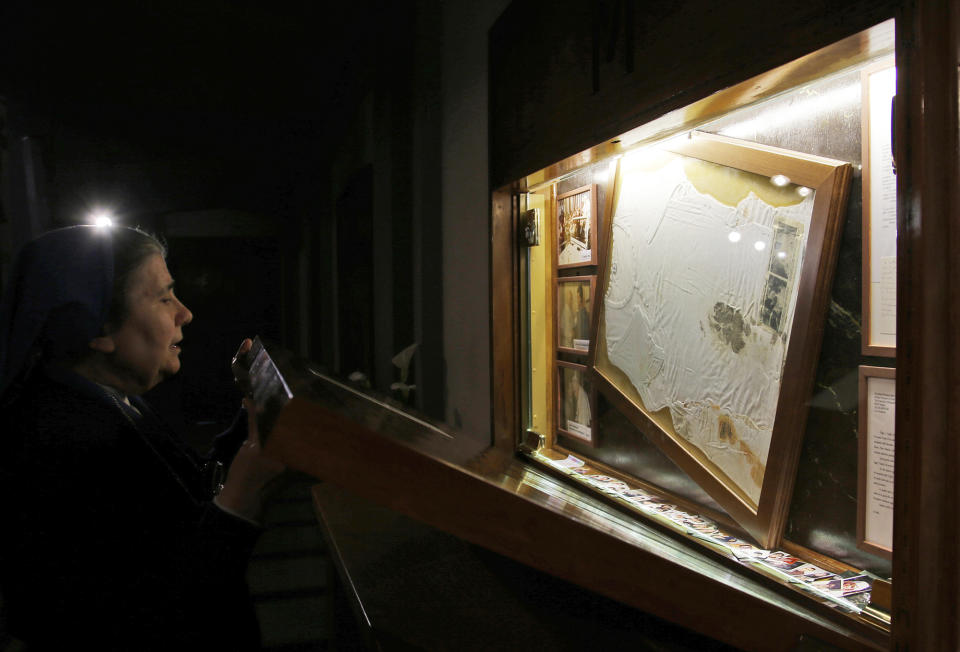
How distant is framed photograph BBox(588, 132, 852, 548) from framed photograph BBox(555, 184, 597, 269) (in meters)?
0.10

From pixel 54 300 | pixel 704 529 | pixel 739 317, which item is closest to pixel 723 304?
pixel 739 317

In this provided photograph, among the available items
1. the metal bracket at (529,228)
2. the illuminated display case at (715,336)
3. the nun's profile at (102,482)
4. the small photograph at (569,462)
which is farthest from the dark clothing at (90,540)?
the metal bracket at (529,228)

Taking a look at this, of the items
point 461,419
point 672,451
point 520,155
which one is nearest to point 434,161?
point 520,155

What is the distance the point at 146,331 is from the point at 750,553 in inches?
57.3

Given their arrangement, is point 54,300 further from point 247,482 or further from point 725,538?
point 725,538

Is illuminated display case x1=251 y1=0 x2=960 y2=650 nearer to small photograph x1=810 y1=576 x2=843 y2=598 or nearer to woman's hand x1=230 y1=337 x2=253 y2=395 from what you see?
small photograph x1=810 y1=576 x2=843 y2=598

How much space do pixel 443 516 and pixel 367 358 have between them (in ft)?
13.0

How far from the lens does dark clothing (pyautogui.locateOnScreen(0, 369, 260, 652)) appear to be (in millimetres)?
907

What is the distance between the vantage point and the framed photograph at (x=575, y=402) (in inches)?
81.0

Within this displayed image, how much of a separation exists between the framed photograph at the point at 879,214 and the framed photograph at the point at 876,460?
0.22ft

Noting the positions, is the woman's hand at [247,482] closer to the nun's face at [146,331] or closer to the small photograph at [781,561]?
the nun's face at [146,331]

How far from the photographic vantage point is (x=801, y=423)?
1.22 m

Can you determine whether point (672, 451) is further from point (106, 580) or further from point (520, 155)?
point (106, 580)

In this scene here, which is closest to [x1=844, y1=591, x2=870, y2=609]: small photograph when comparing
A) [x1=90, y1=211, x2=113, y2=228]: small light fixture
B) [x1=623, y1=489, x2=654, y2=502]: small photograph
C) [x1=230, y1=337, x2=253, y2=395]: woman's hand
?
[x1=623, y1=489, x2=654, y2=502]: small photograph
